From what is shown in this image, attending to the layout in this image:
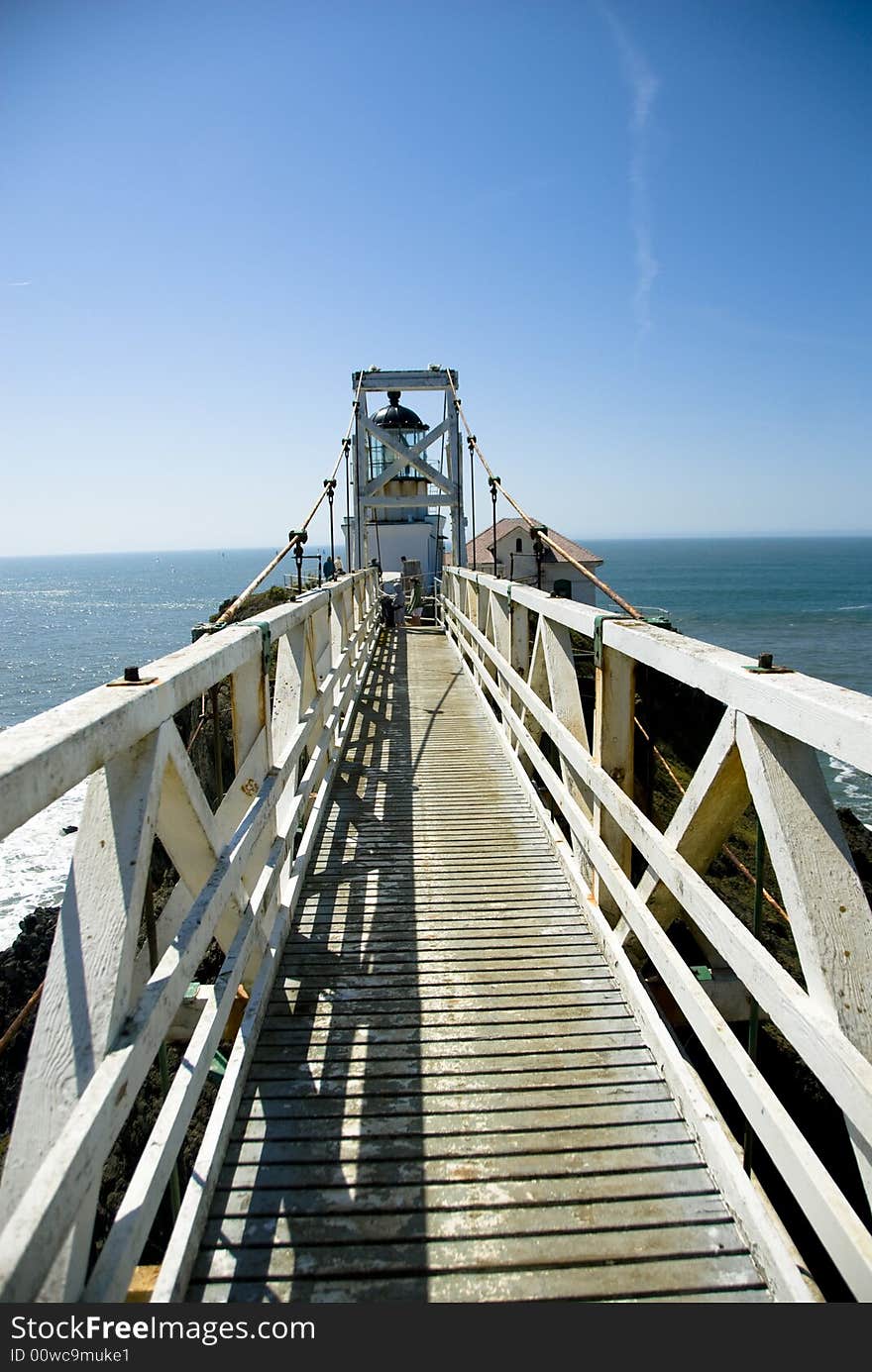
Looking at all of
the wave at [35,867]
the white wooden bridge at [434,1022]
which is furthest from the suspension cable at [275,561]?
the wave at [35,867]

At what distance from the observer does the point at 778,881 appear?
2.15 m

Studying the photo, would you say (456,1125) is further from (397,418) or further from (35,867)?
(397,418)

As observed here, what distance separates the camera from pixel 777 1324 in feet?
6.14

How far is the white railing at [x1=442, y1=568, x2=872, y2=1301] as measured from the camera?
1.84m

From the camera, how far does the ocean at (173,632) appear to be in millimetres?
20891

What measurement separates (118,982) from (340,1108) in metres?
1.36

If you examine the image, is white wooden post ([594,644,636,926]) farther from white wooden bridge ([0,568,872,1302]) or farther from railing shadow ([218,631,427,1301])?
railing shadow ([218,631,427,1301])

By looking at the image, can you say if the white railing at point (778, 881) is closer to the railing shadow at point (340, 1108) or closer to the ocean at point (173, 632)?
the railing shadow at point (340, 1108)

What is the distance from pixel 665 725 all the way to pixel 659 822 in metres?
6.57

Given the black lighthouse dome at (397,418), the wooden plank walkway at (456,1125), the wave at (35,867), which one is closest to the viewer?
the wooden plank walkway at (456,1125)

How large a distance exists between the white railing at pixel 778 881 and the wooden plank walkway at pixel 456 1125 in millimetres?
192

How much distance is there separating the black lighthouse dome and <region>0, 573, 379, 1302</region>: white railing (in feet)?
72.2

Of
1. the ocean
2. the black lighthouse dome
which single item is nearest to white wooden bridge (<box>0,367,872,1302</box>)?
the ocean

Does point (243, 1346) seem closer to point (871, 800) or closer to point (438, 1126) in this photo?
point (438, 1126)
